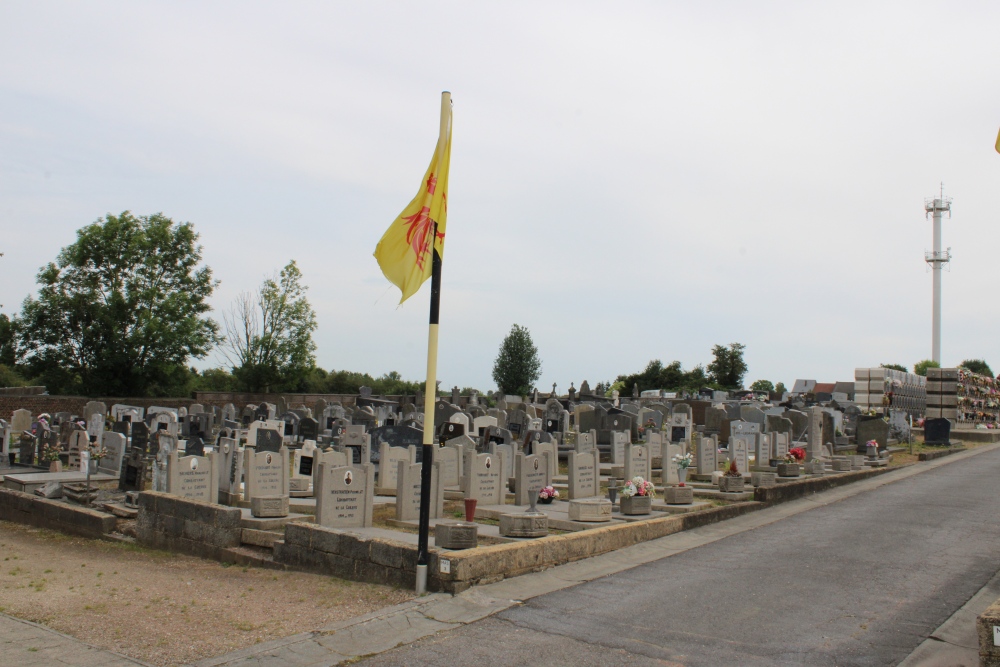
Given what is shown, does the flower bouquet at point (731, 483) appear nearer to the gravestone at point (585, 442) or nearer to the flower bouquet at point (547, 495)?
the flower bouquet at point (547, 495)

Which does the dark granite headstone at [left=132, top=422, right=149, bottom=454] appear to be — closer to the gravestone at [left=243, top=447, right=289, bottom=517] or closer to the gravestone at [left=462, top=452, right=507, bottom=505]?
the gravestone at [left=243, top=447, right=289, bottom=517]

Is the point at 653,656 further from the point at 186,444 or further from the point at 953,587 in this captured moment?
the point at 186,444

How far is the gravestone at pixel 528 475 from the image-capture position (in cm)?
1315

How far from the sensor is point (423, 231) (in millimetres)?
7711

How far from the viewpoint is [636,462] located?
15.3 m

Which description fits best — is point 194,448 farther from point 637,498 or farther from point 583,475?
point 637,498

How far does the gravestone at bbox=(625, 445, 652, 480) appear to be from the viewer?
594 inches

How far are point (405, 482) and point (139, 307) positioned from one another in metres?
31.8

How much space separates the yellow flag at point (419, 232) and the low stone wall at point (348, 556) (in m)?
2.48

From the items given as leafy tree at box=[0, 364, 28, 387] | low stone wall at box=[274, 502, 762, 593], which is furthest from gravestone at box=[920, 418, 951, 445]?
leafy tree at box=[0, 364, 28, 387]

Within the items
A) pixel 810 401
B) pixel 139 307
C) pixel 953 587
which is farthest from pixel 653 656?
pixel 810 401

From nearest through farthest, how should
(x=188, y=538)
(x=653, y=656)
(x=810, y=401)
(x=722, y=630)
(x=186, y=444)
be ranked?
1. (x=653, y=656)
2. (x=722, y=630)
3. (x=188, y=538)
4. (x=186, y=444)
5. (x=810, y=401)

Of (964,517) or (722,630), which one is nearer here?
(722,630)

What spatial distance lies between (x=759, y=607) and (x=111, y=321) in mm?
36887
